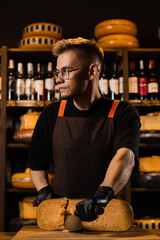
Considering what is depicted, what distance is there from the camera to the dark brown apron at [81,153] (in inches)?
59.4

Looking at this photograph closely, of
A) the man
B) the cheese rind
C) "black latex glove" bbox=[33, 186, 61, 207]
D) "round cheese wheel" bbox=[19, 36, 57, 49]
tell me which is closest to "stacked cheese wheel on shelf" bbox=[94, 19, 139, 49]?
"round cheese wheel" bbox=[19, 36, 57, 49]

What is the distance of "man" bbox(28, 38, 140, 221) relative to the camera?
4.60 ft

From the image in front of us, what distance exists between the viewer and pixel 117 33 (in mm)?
2871

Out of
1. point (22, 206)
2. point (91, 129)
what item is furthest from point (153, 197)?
point (91, 129)

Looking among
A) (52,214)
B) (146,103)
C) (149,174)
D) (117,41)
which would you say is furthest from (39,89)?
(52,214)

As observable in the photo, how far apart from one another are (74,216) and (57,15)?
8.14 feet

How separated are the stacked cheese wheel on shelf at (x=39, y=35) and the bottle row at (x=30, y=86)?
18cm

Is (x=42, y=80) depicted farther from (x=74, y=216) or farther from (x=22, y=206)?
(x=74, y=216)

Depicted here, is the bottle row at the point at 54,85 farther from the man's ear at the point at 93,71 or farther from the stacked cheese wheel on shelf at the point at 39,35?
the man's ear at the point at 93,71

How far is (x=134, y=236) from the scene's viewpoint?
1069 millimetres

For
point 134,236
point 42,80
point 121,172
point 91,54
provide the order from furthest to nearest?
point 42,80 < point 91,54 < point 121,172 < point 134,236

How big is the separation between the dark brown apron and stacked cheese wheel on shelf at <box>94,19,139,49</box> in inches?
54.8

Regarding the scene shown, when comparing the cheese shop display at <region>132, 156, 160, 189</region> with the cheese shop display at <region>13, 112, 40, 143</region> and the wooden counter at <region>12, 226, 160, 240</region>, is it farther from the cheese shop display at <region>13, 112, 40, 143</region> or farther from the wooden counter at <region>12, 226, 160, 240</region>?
the wooden counter at <region>12, 226, 160, 240</region>

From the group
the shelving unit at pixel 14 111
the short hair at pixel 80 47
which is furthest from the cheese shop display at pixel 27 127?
the short hair at pixel 80 47
